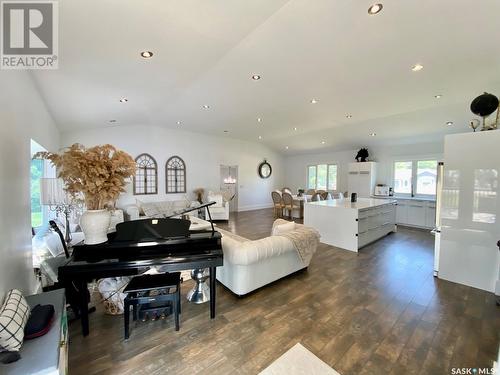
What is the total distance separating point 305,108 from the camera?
5211 millimetres

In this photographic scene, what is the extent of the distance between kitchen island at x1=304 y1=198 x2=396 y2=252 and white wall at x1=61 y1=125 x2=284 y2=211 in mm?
4881

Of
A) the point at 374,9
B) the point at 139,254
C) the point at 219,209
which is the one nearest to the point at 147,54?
the point at 139,254

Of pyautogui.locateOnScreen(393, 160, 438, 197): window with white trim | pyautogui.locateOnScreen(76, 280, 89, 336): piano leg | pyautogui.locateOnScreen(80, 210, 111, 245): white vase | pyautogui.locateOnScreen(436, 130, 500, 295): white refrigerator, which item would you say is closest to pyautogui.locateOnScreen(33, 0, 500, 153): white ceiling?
pyautogui.locateOnScreen(436, 130, 500, 295): white refrigerator

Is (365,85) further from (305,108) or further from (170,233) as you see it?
(170,233)

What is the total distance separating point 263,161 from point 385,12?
8.45m

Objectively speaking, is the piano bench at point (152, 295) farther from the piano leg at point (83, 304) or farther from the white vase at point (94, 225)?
the white vase at point (94, 225)

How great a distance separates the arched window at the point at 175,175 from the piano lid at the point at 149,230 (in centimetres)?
566

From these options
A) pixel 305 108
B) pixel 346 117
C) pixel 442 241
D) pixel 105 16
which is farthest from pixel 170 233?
pixel 346 117

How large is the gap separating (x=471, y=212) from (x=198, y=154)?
773cm

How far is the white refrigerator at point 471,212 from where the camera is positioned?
280 cm

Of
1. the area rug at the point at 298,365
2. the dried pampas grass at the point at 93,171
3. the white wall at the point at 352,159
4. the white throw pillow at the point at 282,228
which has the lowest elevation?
the area rug at the point at 298,365

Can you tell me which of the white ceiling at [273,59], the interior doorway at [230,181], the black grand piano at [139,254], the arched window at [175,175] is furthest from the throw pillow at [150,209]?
the black grand piano at [139,254]

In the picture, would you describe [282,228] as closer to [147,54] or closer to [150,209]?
[147,54]

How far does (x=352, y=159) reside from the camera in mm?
8742
